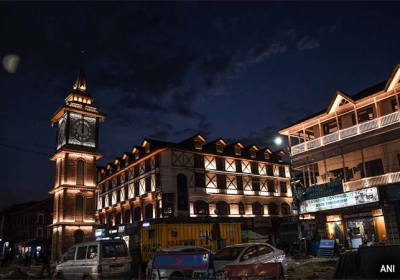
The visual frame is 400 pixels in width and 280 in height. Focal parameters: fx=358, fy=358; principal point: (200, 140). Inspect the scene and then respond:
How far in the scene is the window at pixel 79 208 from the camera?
134 ft

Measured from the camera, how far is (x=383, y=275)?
7195 mm

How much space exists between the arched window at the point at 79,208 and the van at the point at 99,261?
26.7 meters

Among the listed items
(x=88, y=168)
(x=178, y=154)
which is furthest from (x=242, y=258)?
(x=88, y=168)

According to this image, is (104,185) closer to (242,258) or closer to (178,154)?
(178,154)

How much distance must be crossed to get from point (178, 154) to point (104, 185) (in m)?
20.6

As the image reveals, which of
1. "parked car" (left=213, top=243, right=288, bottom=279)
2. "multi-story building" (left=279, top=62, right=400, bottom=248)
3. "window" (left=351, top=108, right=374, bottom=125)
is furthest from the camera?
"window" (left=351, top=108, right=374, bottom=125)

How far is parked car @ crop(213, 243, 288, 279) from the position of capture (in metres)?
13.1

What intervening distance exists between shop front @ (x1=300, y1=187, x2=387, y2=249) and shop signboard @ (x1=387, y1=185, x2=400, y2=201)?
2.47 feet

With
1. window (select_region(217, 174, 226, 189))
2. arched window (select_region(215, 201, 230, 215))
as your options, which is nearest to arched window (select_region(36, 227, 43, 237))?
arched window (select_region(215, 201, 230, 215))

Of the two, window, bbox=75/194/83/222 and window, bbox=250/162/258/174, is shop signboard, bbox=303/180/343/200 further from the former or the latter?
window, bbox=75/194/83/222

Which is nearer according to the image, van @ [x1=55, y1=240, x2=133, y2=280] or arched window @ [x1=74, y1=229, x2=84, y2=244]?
van @ [x1=55, y1=240, x2=133, y2=280]

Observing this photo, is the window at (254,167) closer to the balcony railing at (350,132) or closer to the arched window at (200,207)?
the arched window at (200,207)

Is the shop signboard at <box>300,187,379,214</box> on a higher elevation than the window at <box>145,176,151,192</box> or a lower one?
lower

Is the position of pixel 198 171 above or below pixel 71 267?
above
